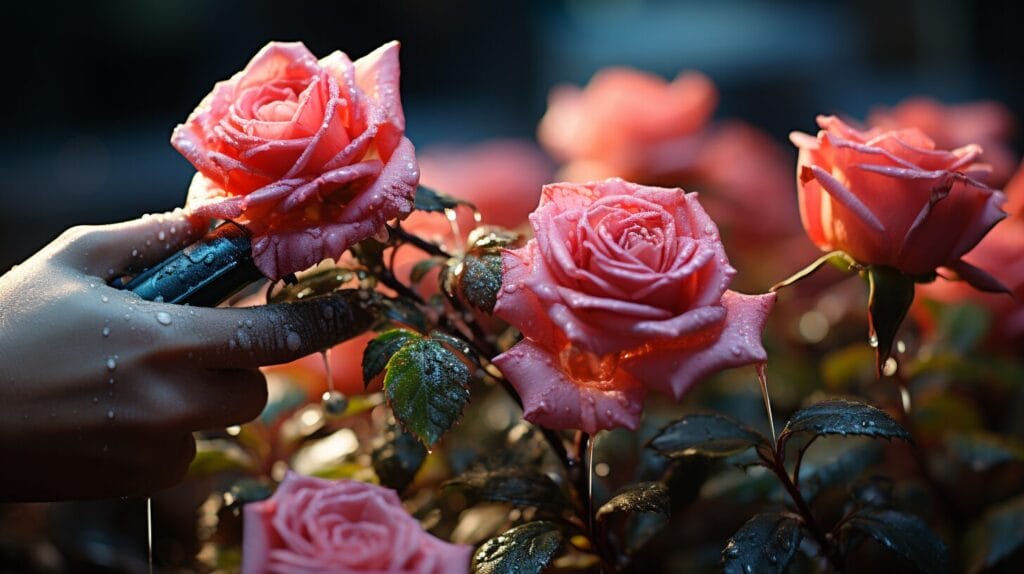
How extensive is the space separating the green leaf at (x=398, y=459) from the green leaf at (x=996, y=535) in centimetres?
34

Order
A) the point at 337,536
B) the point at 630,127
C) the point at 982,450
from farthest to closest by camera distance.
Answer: the point at 630,127, the point at 982,450, the point at 337,536

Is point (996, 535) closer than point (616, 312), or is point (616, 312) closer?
point (616, 312)

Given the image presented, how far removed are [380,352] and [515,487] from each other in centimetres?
10

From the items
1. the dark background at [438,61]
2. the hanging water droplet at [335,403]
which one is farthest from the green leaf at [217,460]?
the dark background at [438,61]

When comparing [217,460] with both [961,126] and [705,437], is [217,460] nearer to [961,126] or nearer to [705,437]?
[705,437]

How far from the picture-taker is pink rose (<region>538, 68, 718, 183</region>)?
0.78 m

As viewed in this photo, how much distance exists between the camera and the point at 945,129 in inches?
30.8

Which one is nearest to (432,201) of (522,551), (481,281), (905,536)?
(481,281)

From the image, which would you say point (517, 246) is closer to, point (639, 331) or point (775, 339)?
point (639, 331)

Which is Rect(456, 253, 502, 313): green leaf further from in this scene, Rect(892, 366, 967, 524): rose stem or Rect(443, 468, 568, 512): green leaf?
Rect(892, 366, 967, 524): rose stem

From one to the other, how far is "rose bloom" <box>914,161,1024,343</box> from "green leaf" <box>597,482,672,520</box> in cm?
33

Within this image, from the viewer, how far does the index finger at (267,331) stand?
410 millimetres

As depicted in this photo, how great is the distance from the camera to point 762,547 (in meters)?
0.42

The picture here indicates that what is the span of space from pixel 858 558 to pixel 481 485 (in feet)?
1.00
